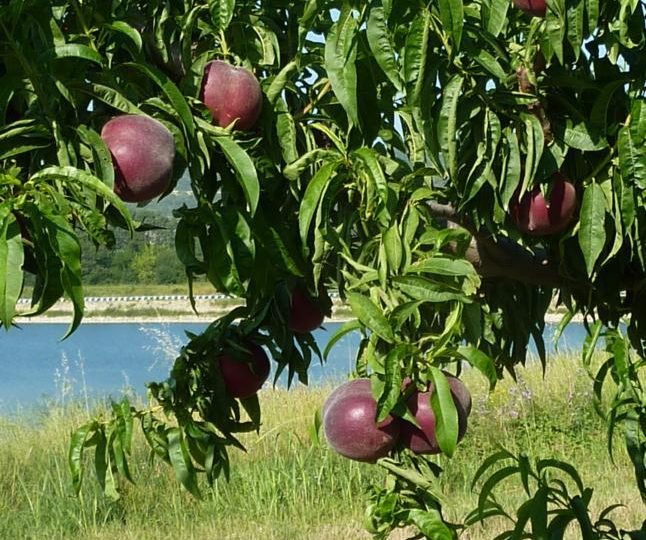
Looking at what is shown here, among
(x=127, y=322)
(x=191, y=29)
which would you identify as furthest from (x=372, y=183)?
(x=127, y=322)

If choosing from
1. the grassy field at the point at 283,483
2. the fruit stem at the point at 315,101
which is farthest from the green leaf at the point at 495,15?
the grassy field at the point at 283,483

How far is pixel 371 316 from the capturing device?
2.69 ft

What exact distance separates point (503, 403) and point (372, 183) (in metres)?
4.83

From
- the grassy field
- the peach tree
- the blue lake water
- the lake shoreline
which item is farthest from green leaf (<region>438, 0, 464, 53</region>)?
the lake shoreline

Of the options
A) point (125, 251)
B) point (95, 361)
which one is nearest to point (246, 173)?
point (125, 251)

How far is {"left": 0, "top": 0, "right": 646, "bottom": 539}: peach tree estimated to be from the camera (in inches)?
31.3

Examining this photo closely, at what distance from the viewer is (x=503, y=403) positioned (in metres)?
5.57

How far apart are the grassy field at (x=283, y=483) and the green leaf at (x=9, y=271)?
288 cm

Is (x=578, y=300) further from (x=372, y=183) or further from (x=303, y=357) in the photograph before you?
(x=372, y=183)

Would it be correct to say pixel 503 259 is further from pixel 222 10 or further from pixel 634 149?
pixel 222 10

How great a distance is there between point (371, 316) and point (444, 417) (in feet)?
0.33

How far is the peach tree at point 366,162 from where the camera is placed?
794 mm

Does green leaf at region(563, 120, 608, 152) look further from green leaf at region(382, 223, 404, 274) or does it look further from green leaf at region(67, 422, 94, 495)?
green leaf at region(67, 422, 94, 495)

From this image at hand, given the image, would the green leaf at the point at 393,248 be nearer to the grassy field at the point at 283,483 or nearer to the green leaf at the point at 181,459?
the green leaf at the point at 181,459
